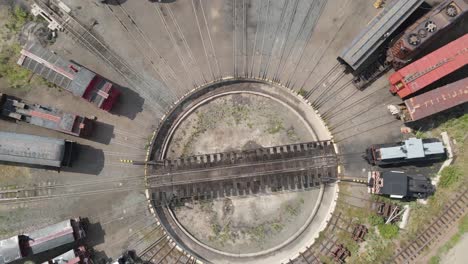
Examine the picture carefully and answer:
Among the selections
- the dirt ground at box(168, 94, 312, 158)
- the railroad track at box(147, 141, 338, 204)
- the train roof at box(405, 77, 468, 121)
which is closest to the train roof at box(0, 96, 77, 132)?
the railroad track at box(147, 141, 338, 204)

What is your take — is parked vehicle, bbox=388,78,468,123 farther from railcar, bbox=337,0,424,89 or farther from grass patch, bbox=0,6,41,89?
grass patch, bbox=0,6,41,89

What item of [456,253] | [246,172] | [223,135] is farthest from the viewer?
[223,135]

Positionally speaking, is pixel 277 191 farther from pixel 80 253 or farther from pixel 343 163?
pixel 80 253

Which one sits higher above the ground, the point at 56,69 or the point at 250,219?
the point at 56,69

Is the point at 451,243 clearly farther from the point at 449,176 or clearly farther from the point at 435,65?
the point at 435,65

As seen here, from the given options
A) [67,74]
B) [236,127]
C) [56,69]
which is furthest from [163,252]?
[56,69]

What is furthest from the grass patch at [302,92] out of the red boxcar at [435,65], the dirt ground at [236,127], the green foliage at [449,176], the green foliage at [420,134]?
the green foliage at [449,176]
